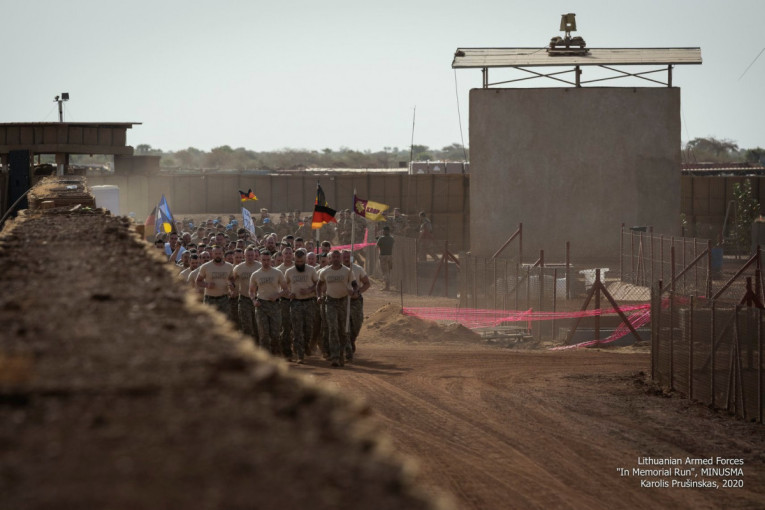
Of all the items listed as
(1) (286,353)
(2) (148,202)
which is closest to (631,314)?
(1) (286,353)

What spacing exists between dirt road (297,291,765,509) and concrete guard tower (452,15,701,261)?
20.6 metres

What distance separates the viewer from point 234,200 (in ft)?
225

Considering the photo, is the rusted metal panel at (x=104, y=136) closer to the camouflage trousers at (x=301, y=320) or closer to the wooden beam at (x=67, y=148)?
the wooden beam at (x=67, y=148)

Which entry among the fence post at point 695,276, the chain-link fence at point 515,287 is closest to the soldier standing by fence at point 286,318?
the chain-link fence at point 515,287

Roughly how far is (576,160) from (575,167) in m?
0.27

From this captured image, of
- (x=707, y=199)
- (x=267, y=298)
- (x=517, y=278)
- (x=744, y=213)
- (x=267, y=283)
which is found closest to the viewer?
(x=267, y=283)

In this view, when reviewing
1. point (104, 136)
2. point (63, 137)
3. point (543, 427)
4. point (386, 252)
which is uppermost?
point (104, 136)

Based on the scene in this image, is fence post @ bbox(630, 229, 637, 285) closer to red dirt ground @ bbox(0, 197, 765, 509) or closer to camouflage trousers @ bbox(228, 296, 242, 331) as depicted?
camouflage trousers @ bbox(228, 296, 242, 331)

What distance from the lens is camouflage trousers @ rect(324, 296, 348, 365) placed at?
1945 cm

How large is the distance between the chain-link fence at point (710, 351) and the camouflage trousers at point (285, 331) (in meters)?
6.52

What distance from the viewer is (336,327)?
19.7 m

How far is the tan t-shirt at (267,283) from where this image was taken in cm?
1941

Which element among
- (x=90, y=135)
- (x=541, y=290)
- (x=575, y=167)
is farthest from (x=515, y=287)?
(x=90, y=135)

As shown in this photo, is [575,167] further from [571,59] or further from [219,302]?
[219,302]
